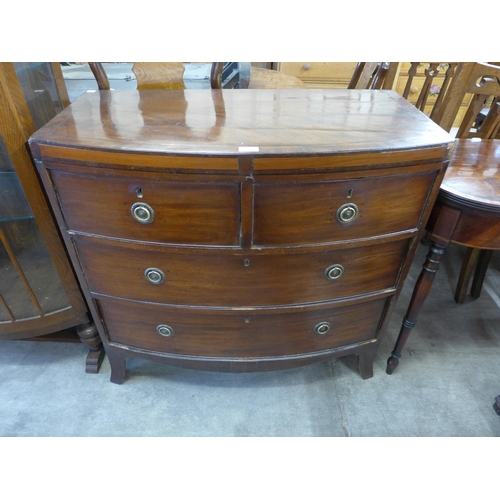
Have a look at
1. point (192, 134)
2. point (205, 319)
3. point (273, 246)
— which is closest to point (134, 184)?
point (192, 134)

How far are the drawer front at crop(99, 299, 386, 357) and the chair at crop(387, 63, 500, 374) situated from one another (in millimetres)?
226

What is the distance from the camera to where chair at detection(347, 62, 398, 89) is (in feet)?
4.82

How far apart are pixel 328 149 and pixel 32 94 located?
2.87 ft

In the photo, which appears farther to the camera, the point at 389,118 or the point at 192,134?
the point at 389,118

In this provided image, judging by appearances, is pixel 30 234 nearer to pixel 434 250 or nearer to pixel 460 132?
pixel 434 250

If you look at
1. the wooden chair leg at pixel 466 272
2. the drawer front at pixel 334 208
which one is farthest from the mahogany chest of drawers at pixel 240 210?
the wooden chair leg at pixel 466 272

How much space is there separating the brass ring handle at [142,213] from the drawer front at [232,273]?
0.27ft

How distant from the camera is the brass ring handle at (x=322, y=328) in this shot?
1210 mm

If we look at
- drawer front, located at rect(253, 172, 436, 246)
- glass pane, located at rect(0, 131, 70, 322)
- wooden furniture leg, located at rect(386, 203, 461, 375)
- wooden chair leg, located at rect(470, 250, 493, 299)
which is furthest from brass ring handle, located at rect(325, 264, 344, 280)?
wooden chair leg, located at rect(470, 250, 493, 299)

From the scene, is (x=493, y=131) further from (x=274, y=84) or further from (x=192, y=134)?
(x=192, y=134)

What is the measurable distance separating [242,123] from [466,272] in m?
1.38

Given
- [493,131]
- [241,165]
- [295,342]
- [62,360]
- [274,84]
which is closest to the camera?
[241,165]

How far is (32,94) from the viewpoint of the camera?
1.08 metres

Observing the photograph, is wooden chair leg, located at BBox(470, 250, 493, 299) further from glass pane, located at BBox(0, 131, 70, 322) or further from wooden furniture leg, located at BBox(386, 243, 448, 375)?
glass pane, located at BBox(0, 131, 70, 322)
